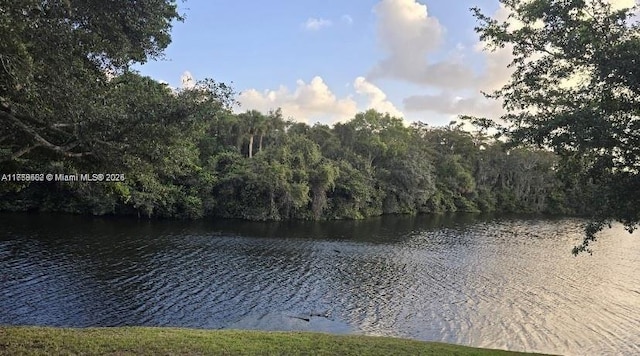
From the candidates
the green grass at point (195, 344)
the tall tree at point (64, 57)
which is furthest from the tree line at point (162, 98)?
the green grass at point (195, 344)

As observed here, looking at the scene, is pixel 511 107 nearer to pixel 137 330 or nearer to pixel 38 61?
pixel 38 61

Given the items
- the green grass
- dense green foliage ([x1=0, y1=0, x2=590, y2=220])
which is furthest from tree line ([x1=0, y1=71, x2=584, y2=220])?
the green grass

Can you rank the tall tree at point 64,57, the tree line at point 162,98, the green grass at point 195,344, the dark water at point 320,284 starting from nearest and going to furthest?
the tall tree at point 64,57
the tree line at point 162,98
the green grass at point 195,344
the dark water at point 320,284

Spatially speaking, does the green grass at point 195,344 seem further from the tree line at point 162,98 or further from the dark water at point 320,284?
the dark water at point 320,284

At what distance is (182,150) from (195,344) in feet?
16.6

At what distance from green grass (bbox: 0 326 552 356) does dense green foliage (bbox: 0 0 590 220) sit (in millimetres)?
4341

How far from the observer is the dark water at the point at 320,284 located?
788 inches

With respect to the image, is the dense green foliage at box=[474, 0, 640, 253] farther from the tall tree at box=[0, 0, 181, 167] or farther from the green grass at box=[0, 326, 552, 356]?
the tall tree at box=[0, 0, 181, 167]

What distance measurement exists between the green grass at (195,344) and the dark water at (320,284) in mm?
6180

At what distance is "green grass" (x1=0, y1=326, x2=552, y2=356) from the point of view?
1022cm

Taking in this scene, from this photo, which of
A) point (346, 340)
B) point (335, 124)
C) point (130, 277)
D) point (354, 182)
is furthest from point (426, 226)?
point (346, 340)

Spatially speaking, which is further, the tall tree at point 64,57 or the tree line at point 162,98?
the tree line at point 162,98

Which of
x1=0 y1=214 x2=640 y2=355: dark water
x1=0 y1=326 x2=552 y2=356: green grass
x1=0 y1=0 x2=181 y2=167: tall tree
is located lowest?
x1=0 y1=214 x2=640 y2=355: dark water

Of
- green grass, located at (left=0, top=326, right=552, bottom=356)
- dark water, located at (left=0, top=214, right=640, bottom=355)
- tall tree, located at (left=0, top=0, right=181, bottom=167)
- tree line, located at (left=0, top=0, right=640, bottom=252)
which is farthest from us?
dark water, located at (left=0, top=214, right=640, bottom=355)
